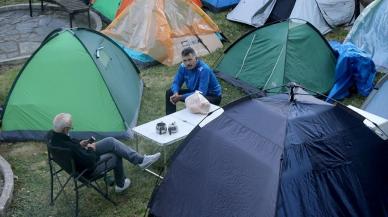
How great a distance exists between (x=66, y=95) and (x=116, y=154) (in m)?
1.59

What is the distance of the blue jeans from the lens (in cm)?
571

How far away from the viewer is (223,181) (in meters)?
4.61

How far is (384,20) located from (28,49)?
7.12m

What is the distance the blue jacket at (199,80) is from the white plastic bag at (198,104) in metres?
0.58

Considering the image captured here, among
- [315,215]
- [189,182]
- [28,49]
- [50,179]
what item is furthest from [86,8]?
[315,215]

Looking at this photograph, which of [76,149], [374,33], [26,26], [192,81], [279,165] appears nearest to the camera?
[279,165]

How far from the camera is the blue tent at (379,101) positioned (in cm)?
696

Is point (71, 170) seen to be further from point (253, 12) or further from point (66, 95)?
point (253, 12)

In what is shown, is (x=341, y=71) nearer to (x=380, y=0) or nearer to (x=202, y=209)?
(x=380, y=0)

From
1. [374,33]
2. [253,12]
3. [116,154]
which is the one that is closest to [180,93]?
[116,154]

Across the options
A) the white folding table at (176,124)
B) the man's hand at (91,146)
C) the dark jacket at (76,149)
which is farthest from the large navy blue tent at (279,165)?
the man's hand at (91,146)

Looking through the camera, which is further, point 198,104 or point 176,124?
point 198,104

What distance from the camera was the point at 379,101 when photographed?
7.17m

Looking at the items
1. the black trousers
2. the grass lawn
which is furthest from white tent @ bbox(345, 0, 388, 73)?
the black trousers
